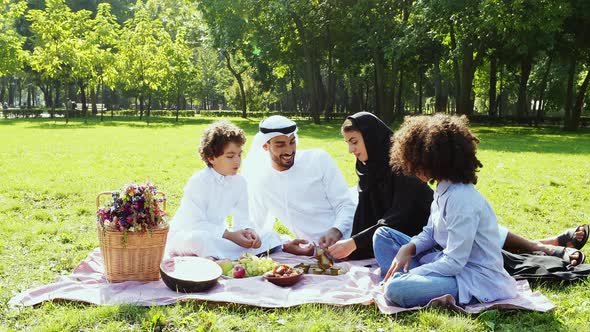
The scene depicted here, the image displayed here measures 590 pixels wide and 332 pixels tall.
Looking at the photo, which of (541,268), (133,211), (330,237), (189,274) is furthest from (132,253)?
(541,268)

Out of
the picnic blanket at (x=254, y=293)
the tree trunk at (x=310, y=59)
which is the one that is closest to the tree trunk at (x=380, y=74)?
the tree trunk at (x=310, y=59)

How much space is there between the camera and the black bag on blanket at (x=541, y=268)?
4602 mm

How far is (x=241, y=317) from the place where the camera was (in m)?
3.94

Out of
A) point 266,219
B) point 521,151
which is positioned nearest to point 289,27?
point 521,151

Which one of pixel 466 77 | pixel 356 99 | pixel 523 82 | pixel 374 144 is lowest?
pixel 374 144

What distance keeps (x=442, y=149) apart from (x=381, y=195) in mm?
1565

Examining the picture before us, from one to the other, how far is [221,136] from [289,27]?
29.2m

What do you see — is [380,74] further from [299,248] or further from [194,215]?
[194,215]

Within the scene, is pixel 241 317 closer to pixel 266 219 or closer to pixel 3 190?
pixel 266 219

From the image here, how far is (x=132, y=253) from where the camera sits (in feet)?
14.5

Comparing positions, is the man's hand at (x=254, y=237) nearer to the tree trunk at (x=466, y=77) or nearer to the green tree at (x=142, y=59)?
the tree trunk at (x=466, y=77)

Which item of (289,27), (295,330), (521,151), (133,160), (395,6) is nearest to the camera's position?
(295,330)

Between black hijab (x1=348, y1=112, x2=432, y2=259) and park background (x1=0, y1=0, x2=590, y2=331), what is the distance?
121 centimetres

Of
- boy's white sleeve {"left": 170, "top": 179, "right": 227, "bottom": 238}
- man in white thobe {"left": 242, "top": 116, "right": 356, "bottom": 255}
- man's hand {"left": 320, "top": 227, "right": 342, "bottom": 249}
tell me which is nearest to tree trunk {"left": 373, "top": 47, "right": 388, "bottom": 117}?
man in white thobe {"left": 242, "top": 116, "right": 356, "bottom": 255}
